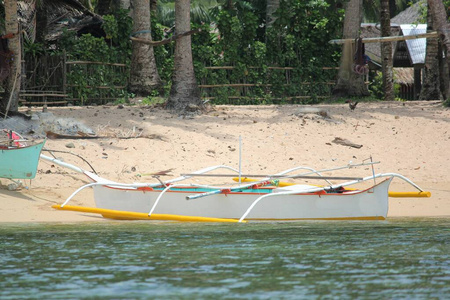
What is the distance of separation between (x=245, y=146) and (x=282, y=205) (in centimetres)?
517

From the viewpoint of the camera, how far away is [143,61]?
19969mm

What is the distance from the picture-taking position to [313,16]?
23.9m

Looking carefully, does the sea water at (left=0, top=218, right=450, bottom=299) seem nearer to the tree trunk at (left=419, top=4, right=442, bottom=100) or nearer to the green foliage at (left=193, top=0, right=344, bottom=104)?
the green foliage at (left=193, top=0, right=344, bottom=104)

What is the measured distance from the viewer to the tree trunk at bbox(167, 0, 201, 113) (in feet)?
58.9

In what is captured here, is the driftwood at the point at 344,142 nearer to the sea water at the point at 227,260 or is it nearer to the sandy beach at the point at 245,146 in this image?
the sandy beach at the point at 245,146

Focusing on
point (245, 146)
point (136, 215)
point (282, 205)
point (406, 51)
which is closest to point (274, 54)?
point (245, 146)

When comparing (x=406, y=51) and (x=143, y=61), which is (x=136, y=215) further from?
(x=406, y=51)

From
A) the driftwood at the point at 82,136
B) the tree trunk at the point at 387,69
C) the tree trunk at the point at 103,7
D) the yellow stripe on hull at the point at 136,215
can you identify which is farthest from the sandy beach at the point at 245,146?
the tree trunk at the point at 103,7

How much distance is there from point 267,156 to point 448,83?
9005 millimetres

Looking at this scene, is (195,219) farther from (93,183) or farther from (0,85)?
(0,85)

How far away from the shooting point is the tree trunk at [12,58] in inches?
582

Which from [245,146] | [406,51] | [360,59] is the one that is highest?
[406,51]

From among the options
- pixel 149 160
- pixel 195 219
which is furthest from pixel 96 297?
pixel 149 160

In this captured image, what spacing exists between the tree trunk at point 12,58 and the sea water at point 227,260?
5.06 meters
